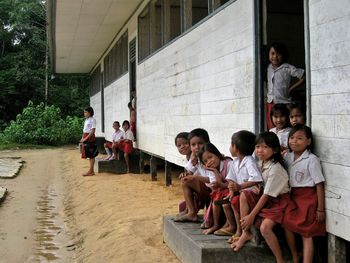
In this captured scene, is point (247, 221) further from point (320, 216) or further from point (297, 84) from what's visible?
point (297, 84)

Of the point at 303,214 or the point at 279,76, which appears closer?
the point at 303,214

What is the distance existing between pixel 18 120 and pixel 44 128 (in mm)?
1489

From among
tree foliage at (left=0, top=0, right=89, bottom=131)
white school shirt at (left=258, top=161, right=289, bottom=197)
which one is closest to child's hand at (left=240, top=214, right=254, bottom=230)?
white school shirt at (left=258, top=161, right=289, bottom=197)

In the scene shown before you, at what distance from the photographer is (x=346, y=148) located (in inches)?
136

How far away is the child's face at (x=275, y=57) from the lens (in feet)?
15.9

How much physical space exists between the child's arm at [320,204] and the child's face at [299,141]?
312 millimetres

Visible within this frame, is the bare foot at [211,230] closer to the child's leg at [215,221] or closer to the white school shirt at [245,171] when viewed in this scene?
the child's leg at [215,221]

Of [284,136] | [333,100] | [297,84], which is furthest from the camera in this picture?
[297,84]

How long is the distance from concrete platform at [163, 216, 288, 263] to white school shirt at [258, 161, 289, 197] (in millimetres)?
478

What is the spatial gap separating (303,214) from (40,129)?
24.3 m

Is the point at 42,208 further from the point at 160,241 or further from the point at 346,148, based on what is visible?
the point at 346,148

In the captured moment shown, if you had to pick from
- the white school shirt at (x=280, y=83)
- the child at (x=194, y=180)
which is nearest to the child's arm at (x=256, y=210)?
the child at (x=194, y=180)

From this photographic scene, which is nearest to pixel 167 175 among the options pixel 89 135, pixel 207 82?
pixel 89 135

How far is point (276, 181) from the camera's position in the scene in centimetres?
377
